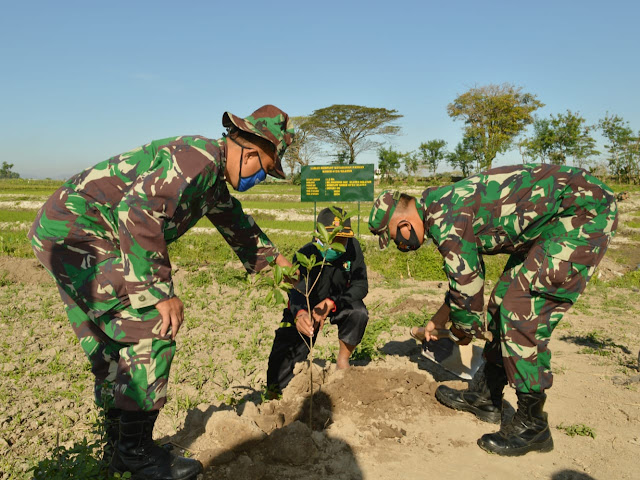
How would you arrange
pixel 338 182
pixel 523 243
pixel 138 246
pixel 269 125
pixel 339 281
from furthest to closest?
pixel 338 182 → pixel 339 281 → pixel 523 243 → pixel 269 125 → pixel 138 246

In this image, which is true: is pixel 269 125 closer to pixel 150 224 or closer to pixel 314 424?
pixel 150 224

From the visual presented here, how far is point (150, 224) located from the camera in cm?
193

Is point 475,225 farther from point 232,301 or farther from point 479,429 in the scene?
point 232,301

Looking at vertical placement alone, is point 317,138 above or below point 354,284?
above

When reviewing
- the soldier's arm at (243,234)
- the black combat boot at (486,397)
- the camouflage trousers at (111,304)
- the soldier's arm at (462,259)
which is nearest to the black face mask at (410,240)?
the soldier's arm at (462,259)

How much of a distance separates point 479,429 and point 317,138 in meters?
44.9

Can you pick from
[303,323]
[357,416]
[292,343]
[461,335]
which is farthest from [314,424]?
[461,335]

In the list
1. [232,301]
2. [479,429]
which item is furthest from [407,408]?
[232,301]

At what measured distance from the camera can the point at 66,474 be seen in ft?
6.20

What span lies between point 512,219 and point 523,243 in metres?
0.21

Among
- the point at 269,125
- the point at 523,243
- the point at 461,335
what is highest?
the point at 269,125

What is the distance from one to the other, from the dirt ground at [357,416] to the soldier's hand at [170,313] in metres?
0.72

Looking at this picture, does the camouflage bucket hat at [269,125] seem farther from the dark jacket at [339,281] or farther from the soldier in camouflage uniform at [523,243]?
the dark jacket at [339,281]

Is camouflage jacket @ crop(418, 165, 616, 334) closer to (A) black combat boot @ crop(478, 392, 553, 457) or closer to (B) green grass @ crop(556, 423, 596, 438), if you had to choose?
(A) black combat boot @ crop(478, 392, 553, 457)
